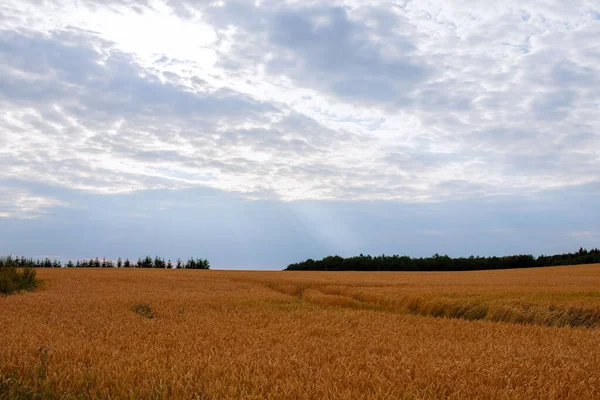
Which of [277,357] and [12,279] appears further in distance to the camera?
[12,279]

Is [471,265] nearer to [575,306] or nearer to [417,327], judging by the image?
[575,306]

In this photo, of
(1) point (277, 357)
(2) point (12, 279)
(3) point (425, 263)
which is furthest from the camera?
(3) point (425, 263)

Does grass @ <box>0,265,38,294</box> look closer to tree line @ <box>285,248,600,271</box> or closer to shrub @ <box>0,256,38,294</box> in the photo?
shrub @ <box>0,256,38,294</box>

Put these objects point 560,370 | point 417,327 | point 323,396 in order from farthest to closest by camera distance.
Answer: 1. point 417,327
2. point 560,370
3. point 323,396

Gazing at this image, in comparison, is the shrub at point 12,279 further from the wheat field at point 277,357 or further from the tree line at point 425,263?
the tree line at point 425,263

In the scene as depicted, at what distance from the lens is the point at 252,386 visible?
479cm

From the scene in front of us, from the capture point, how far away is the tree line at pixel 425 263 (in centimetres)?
7100

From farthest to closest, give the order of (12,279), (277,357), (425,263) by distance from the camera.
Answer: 1. (425,263)
2. (12,279)
3. (277,357)

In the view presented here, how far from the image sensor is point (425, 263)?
7294cm

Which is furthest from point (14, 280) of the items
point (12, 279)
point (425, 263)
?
point (425, 263)

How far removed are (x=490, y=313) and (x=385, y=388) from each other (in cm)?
1072

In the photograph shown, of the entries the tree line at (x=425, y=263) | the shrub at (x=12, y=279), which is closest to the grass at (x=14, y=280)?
the shrub at (x=12, y=279)

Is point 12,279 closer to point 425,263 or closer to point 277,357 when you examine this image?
point 277,357

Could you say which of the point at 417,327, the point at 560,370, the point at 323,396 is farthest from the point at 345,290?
the point at 323,396
